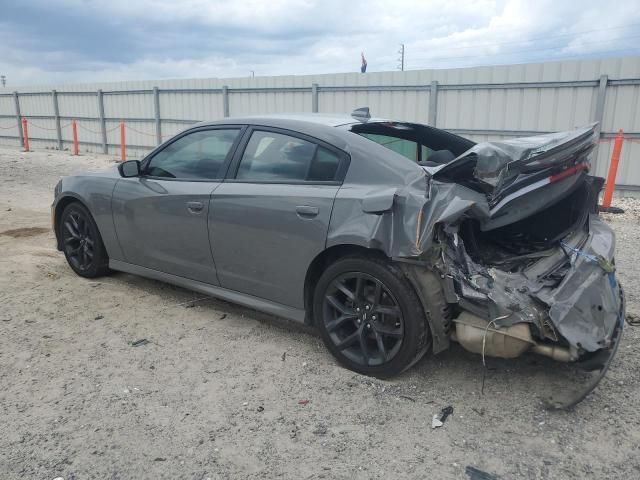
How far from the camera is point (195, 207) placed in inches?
157

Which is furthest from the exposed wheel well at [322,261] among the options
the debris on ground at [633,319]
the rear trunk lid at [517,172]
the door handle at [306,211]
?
the debris on ground at [633,319]

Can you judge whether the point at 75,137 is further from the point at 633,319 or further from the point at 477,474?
the point at 477,474

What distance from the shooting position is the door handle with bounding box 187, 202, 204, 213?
12.9ft

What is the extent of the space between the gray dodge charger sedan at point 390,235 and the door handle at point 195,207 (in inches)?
0.5

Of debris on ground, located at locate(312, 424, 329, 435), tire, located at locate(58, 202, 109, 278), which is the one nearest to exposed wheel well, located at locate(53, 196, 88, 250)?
tire, located at locate(58, 202, 109, 278)

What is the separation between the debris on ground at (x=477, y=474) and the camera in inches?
97.3

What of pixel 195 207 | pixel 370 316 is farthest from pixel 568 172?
pixel 195 207

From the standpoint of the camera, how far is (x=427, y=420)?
294 cm

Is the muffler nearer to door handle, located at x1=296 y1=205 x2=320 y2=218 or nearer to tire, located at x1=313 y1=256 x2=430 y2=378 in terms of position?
tire, located at x1=313 y1=256 x2=430 y2=378

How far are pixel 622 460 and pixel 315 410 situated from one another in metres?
1.56

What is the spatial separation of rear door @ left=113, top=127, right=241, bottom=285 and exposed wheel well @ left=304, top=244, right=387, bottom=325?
850 mm

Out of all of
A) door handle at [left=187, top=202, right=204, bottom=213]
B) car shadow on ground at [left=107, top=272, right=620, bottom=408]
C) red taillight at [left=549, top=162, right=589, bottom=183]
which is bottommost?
car shadow on ground at [left=107, top=272, right=620, bottom=408]

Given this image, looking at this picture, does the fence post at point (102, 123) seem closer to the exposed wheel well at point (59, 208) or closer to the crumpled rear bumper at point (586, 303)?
the exposed wheel well at point (59, 208)

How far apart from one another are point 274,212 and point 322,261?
0.46 metres
